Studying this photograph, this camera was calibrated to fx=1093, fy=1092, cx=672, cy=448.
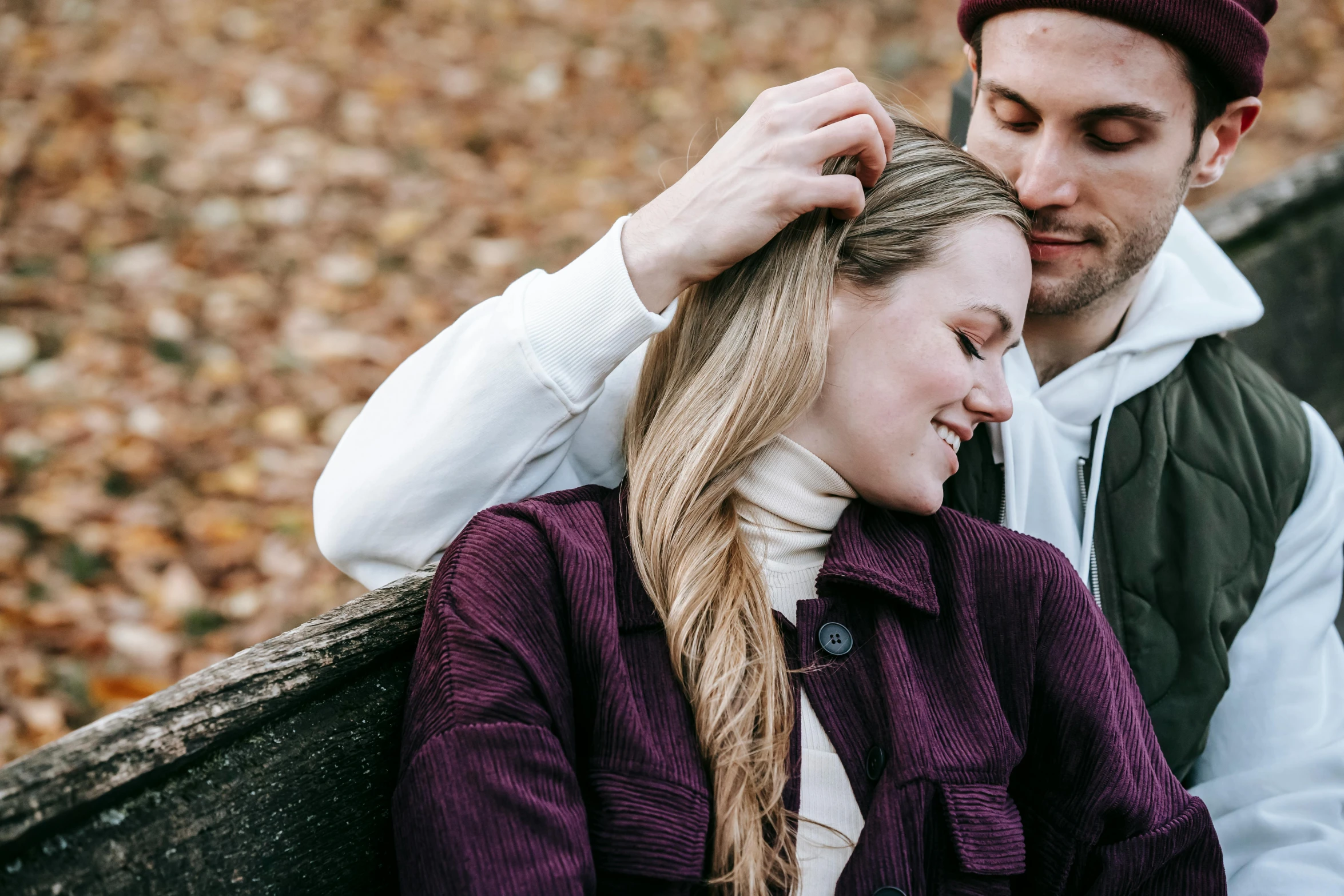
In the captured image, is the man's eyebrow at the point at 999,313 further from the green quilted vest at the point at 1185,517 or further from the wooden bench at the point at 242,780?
the wooden bench at the point at 242,780

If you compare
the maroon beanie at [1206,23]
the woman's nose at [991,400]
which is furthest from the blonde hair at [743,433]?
the maroon beanie at [1206,23]

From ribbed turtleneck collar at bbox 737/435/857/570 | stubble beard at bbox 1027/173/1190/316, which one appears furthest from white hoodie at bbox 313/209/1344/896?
ribbed turtleneck collar at bbox 737/435/857/570

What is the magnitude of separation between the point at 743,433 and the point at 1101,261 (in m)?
0.98

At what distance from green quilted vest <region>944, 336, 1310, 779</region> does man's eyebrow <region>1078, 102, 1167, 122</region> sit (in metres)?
0.52

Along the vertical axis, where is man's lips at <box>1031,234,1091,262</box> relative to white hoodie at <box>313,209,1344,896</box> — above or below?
above

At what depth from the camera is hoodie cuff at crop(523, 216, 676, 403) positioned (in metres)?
1.61

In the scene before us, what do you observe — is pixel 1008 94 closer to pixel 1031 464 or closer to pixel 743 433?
pixel 1031 464

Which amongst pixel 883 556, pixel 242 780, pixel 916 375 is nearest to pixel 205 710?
pixel 242 780

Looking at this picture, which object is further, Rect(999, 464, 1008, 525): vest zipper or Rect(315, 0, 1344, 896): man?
Rect(999, 464, 1008, 525): vest zipper

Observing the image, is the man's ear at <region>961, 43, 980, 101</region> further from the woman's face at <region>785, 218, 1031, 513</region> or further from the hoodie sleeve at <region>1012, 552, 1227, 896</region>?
the hoodie sleeve at <region>1012, 552, 1227, 896</region>

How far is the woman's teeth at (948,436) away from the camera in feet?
5.57

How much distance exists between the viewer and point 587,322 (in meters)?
1.62

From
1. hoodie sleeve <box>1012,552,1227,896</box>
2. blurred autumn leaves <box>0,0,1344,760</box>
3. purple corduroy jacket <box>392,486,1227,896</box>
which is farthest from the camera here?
blurred autumn leaves <box>0,0,1344,760</box>

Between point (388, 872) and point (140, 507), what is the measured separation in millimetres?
2109
